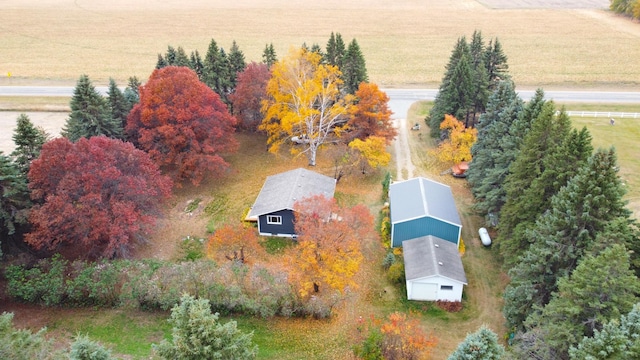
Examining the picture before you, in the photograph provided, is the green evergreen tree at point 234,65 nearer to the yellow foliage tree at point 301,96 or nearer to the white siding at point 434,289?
the yellow foliage tree at point 301,96

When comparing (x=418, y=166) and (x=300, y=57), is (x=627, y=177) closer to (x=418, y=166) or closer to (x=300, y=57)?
(x=418, y=166)

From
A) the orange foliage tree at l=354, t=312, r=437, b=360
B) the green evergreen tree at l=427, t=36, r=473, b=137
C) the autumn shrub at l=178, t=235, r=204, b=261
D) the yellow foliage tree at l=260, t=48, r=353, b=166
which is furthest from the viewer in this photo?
the green evergreen tree at l=427, t=36, r=473, b=137

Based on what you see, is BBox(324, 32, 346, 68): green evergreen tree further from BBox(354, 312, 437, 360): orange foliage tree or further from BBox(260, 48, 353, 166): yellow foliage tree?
BBox(354, 312, 437, 360): orange foliage tree

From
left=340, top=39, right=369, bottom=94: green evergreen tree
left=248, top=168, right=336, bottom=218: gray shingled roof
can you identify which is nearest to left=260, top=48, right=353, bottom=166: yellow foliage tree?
left=248, top=168, right=336, bottom=218: gray shingled roof

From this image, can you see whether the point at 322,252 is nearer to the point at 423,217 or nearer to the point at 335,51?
the point at 423,217

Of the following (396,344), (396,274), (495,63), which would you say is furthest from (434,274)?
(495,63)
